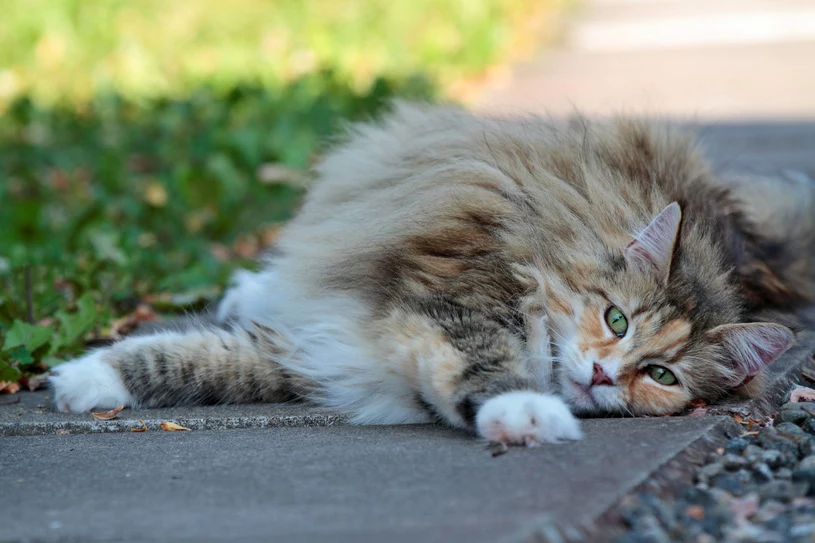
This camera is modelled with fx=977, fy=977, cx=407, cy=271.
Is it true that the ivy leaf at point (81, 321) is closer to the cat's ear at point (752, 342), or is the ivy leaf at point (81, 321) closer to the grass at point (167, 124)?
the grass at point (167, 124)

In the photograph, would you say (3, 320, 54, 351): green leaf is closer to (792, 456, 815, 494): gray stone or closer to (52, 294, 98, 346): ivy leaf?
(52, 294, 98, 346): ivy leaf

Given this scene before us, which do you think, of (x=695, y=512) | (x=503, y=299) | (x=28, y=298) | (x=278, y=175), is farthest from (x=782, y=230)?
(x=28, y=298)

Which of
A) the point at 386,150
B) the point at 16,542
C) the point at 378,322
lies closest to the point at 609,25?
the point at 386,150

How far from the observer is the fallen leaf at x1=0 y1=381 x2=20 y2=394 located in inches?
125

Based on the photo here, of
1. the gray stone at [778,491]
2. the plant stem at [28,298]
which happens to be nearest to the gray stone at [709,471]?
the gray stone at [778,491]

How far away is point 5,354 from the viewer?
3.22 m

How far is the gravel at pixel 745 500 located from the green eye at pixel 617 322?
1.37 ft

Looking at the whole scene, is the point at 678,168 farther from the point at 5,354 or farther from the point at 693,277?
the point at 5,354

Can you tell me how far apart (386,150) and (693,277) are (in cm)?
123

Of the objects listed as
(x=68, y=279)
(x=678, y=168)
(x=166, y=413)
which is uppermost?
(x=678, y=168)

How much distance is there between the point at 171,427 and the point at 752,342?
5.50ft

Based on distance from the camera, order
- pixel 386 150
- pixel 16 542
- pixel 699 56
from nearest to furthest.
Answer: pixel 16 542
pixel 386 150
pixel 699 56

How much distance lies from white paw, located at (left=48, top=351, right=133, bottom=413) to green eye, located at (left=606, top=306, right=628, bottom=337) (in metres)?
1.47

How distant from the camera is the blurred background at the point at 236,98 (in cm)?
436
